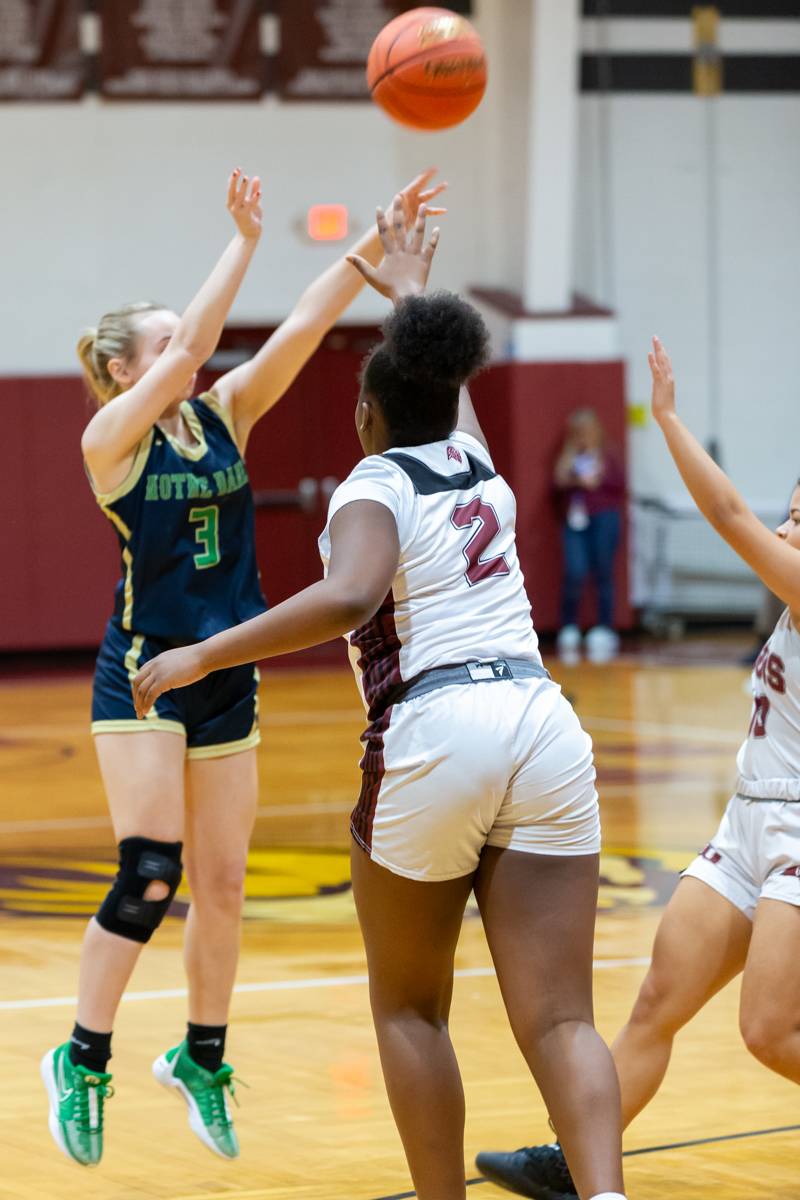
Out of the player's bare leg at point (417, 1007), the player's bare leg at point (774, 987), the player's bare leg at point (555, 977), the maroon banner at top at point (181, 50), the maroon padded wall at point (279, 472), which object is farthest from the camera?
the maroon banner at top at point (181, 50)

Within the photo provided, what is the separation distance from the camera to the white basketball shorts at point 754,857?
3.71 m

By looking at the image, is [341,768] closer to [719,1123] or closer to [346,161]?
[719,1123]

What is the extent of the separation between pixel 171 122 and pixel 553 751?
45.9 feet

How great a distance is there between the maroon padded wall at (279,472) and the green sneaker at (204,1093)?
37.3 ft

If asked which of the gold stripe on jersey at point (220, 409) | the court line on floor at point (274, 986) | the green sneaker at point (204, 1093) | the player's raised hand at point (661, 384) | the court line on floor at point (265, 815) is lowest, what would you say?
the court line on floor at point (265, 815)

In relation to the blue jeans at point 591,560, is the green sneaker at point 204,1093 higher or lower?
higher

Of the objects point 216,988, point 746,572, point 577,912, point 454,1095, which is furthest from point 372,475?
point 746,572

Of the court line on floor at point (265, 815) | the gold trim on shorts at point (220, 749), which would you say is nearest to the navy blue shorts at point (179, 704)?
the gold trim on shorts at point (220, 749)

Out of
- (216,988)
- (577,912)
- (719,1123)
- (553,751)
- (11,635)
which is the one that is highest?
(553,751)

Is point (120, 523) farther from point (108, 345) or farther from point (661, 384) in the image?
point (661, 384)

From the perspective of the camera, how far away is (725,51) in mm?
17703

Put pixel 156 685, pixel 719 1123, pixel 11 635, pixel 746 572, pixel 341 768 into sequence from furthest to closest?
pixel 746 572
pixel 11 635
pixel 341 768
pixel 719 1123
pixel 156 685

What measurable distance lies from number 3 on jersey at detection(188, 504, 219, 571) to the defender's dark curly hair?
1083mm

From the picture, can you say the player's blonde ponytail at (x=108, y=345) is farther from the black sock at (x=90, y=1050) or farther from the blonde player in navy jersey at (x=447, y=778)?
the black sock at (x=90, y=1050)
